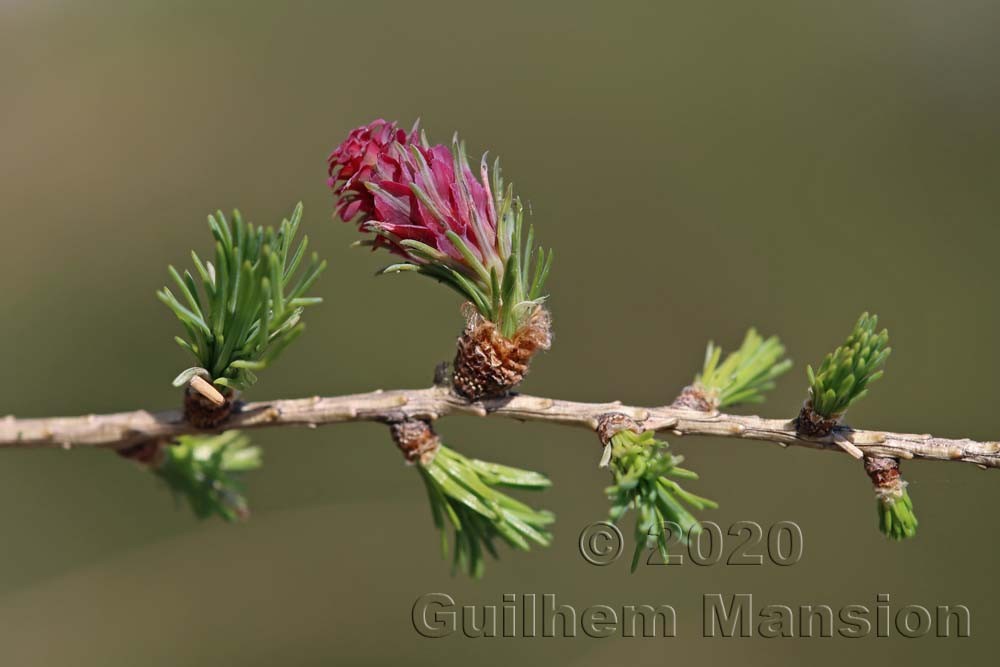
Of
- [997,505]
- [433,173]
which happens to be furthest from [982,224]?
[433,173]

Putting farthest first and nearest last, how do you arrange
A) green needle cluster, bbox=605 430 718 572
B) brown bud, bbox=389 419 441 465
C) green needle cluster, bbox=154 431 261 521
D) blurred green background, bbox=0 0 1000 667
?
blurred green background, bbox=0 0 1000 667 → green needle cluster, bbox=154 431 261 521 → brown bud, bbox=389 419 441 465 → green needle cluster, bbox=605 430 718 572

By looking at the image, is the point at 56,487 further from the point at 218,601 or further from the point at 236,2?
the point at 236,2

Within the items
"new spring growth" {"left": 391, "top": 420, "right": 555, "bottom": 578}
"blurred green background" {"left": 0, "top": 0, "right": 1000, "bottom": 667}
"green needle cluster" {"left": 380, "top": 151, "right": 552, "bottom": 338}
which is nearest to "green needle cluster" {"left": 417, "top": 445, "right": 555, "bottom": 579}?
"new spring growth" {"left": 391, "top": 420, "right": 555, "bottom": 578}

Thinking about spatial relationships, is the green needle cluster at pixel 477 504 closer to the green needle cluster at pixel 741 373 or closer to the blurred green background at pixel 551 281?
the green needle cluster at pixel 741 373

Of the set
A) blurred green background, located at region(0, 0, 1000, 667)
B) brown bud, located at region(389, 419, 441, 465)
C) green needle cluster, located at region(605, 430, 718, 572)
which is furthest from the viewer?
blurred green background, located at region(0, 0, 1000, 667)

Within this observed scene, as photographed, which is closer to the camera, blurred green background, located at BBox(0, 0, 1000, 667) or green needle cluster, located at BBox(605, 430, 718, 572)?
green needle cluster, located at BBox(605, 430, 718, 572)

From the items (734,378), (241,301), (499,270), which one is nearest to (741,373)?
(734,378)

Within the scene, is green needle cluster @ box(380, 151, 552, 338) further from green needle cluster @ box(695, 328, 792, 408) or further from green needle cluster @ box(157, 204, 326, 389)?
green needle cluster @ box(695, 328, 792, 408)
